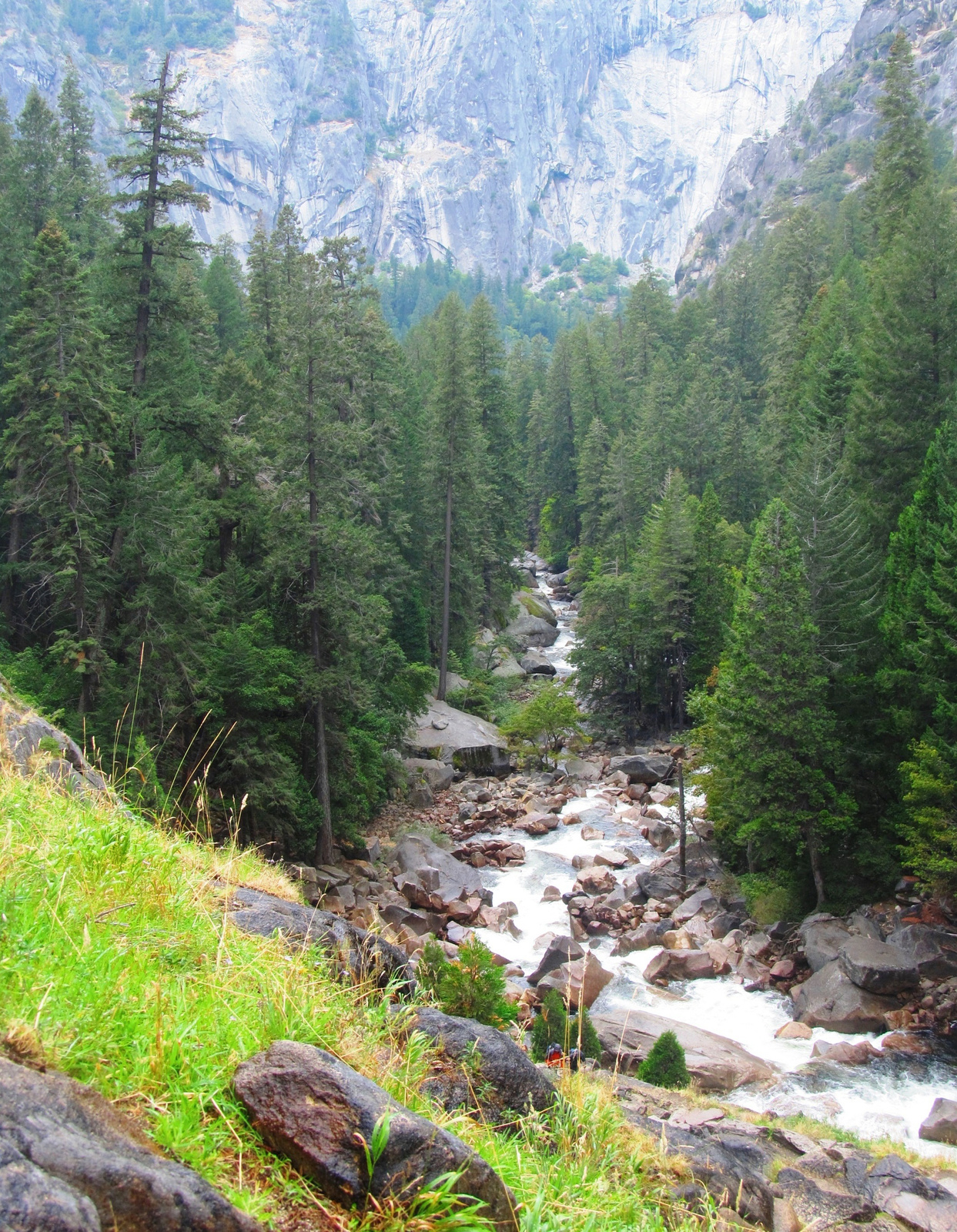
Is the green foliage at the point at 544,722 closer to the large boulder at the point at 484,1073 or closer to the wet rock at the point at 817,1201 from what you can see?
the wet rock at the point at 817,1201

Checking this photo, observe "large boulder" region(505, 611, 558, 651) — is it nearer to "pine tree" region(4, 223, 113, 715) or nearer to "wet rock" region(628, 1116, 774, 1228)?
"pine tree" region(4, 223, 113, 715)

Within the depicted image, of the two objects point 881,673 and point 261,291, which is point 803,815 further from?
point 261,291

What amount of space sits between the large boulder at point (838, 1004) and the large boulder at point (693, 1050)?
221 cm

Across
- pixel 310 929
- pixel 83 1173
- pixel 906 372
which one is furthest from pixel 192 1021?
pixel 906 372

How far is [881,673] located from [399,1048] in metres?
21.0

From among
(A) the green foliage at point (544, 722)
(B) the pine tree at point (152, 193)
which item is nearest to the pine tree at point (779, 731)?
(A) the green foliage at point (544, 722)

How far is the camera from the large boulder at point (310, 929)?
5434mm

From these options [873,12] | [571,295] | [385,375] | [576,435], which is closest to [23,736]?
[385,375]

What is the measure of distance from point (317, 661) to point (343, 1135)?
20.7 m

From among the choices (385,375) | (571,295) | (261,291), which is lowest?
(385,375)

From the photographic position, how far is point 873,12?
124938mm

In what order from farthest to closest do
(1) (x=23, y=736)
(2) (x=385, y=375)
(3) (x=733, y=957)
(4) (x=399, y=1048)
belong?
(2) (x=385, y=375) → (3) (x=733, y=957) → (1) (x=23, y=736) → (4) (x=399, y=1048)

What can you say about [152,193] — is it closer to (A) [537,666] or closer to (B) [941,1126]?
(B) [941,1126]

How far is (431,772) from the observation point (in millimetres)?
33406
